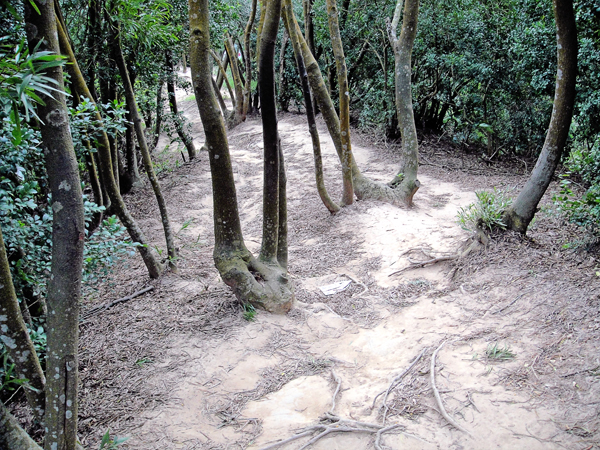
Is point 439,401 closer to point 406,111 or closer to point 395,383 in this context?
point 395,383

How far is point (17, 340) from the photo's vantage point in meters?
2.29

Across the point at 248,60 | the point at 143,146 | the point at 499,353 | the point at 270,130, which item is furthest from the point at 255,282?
the point at 248,60

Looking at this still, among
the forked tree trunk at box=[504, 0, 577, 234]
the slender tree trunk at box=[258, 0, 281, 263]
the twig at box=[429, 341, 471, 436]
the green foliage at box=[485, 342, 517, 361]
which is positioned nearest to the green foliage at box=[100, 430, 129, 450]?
the twig at box=[429, 341, 471, 436]

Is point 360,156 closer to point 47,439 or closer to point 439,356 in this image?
point 439,356

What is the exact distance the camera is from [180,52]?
10.8 m

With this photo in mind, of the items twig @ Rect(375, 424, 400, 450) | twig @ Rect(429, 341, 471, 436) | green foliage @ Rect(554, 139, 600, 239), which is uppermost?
green foliage @ Rect(554, 139, 600, 239)

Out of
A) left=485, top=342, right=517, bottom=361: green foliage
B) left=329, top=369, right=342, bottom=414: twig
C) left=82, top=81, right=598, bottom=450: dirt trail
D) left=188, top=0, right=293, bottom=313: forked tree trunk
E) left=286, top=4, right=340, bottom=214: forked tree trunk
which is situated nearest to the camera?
left=82, top=81, right=598, bottom=450: dirt trail

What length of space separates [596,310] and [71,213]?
13.8ft

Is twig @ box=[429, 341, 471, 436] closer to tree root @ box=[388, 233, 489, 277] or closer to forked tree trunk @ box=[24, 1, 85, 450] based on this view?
tree root @ box=[388, 233, 489, 277]

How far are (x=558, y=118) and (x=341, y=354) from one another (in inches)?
140

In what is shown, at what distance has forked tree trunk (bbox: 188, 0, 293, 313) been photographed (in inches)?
161

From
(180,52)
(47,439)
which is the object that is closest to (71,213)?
(47,439)

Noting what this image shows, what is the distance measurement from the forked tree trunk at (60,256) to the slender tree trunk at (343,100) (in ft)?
19.2

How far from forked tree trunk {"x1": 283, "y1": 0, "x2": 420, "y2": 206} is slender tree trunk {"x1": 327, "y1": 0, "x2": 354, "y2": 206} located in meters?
0.14
